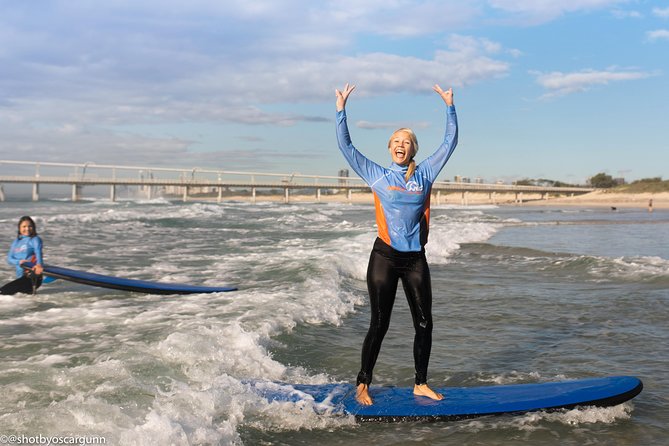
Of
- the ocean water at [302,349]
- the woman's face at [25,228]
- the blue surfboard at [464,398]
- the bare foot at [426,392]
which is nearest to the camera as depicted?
the ocean water at [302,349]

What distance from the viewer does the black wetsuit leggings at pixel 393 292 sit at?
3.78 metres

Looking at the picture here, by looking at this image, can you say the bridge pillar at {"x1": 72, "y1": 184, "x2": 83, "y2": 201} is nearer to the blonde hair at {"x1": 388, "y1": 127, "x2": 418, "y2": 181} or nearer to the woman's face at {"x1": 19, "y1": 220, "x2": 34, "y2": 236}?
the woman's face at {"x1": 19, "y1": 220, "x2": 34, "y2": 236}

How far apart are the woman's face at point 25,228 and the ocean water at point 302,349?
962 millimetres

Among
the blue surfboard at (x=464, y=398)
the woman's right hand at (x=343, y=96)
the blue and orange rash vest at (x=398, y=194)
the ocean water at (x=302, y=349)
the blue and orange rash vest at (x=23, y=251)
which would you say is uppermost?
the woman's right hand at (x=343, y=96)

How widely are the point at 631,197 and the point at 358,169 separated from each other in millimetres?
75273

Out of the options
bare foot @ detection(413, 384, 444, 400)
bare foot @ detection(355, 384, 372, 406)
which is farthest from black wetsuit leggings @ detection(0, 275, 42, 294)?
bare foot @ detection(413, 384, 444, 400)

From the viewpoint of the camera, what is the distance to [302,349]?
5750 millimetres

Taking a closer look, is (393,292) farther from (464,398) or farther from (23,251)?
(23,251)

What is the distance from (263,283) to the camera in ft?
31.6

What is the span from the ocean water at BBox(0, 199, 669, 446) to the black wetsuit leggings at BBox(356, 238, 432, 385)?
0.48 m

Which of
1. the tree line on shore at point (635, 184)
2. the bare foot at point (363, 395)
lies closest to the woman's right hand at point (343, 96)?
the bare foot at point (363, 395)

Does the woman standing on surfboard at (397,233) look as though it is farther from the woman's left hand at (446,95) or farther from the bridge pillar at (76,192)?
the bridge pillar at (76,192)

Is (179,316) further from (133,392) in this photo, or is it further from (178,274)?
(178,274)

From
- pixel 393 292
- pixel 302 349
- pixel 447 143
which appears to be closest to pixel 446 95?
pixel 447 143
